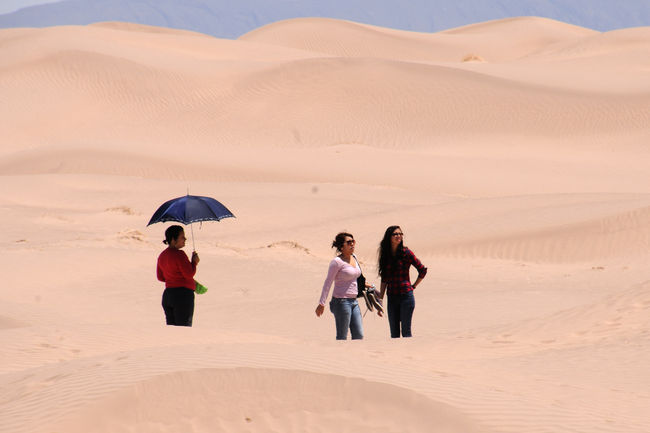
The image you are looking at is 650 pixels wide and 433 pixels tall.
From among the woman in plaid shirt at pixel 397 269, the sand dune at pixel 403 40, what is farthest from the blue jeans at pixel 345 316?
the sand dune at pixel 403 40

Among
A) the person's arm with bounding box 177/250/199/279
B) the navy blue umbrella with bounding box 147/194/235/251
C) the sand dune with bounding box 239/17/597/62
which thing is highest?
the sand dune with bounding box 239/17/597/62

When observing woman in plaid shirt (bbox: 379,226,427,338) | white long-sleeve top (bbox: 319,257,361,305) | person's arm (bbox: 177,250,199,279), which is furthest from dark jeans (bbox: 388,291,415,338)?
person's arm (bbox: 177,250,199,279)

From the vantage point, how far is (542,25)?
111 meters

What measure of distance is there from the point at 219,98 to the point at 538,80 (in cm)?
1766

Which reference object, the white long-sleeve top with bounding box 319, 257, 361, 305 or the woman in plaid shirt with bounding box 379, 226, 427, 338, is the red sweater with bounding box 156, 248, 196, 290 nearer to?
the white long-sleeve top with bounding box 319, 257, 361, 305

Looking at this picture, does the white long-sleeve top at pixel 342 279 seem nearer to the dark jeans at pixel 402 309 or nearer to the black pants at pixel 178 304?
the dark jeans at pixel 402 309

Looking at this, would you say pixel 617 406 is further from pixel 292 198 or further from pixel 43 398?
pixel 292 198

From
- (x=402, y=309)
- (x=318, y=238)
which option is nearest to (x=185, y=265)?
(x=402, y=309)

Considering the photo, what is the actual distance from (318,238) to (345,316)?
35.6 ft

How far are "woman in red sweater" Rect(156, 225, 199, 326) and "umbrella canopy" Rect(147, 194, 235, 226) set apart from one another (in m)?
0.38

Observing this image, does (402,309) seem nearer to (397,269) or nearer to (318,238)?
(397,269)

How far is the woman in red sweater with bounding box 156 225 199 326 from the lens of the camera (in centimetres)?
807

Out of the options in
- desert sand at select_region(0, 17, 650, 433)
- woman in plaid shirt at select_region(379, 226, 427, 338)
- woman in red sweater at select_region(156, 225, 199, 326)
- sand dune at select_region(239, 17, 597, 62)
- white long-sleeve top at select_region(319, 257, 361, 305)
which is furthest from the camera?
sand dune at select_region(239, 17, 597, 62)

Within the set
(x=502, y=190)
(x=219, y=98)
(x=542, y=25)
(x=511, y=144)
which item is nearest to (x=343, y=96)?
(x=219, y=98)
